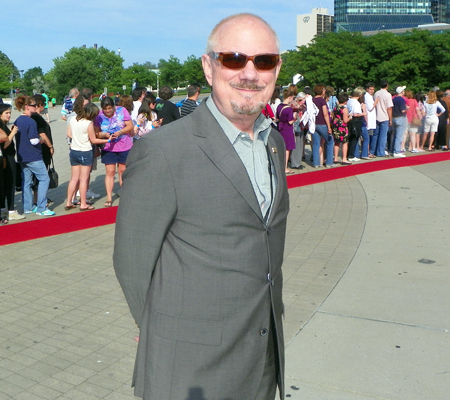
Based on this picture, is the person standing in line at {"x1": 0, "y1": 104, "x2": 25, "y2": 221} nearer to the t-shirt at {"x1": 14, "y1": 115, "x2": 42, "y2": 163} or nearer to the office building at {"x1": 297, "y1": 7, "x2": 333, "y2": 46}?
the t-shirt at {"x1": 14, "y1": 115, "x2": 42, "y2": 163}

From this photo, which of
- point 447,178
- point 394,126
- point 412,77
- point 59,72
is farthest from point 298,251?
point 59,72

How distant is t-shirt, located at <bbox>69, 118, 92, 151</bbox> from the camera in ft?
28.1

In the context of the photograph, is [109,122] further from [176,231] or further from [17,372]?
[176,231]

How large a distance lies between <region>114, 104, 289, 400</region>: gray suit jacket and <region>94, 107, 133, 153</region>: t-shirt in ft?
23.2

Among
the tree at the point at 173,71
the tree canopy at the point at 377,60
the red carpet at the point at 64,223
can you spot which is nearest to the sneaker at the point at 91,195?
the red carpet at the point at 64,223

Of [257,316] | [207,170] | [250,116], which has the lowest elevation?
A: [257,316]

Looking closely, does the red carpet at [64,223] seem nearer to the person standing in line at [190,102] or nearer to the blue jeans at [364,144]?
the person standing in line at [190,102]

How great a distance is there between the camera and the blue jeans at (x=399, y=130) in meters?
14.6

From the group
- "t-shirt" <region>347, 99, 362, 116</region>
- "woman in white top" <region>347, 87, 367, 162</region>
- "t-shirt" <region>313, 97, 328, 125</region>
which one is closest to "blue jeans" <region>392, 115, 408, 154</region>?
"woman in white top" <region>347, 87, 367, 162</region>

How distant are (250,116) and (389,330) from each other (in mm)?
2977

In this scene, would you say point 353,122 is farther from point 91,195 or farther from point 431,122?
point 91,195

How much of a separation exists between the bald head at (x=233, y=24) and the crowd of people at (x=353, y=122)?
9113 millimetres

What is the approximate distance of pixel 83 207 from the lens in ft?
→ 29.6

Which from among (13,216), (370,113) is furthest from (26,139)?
(370,113)
